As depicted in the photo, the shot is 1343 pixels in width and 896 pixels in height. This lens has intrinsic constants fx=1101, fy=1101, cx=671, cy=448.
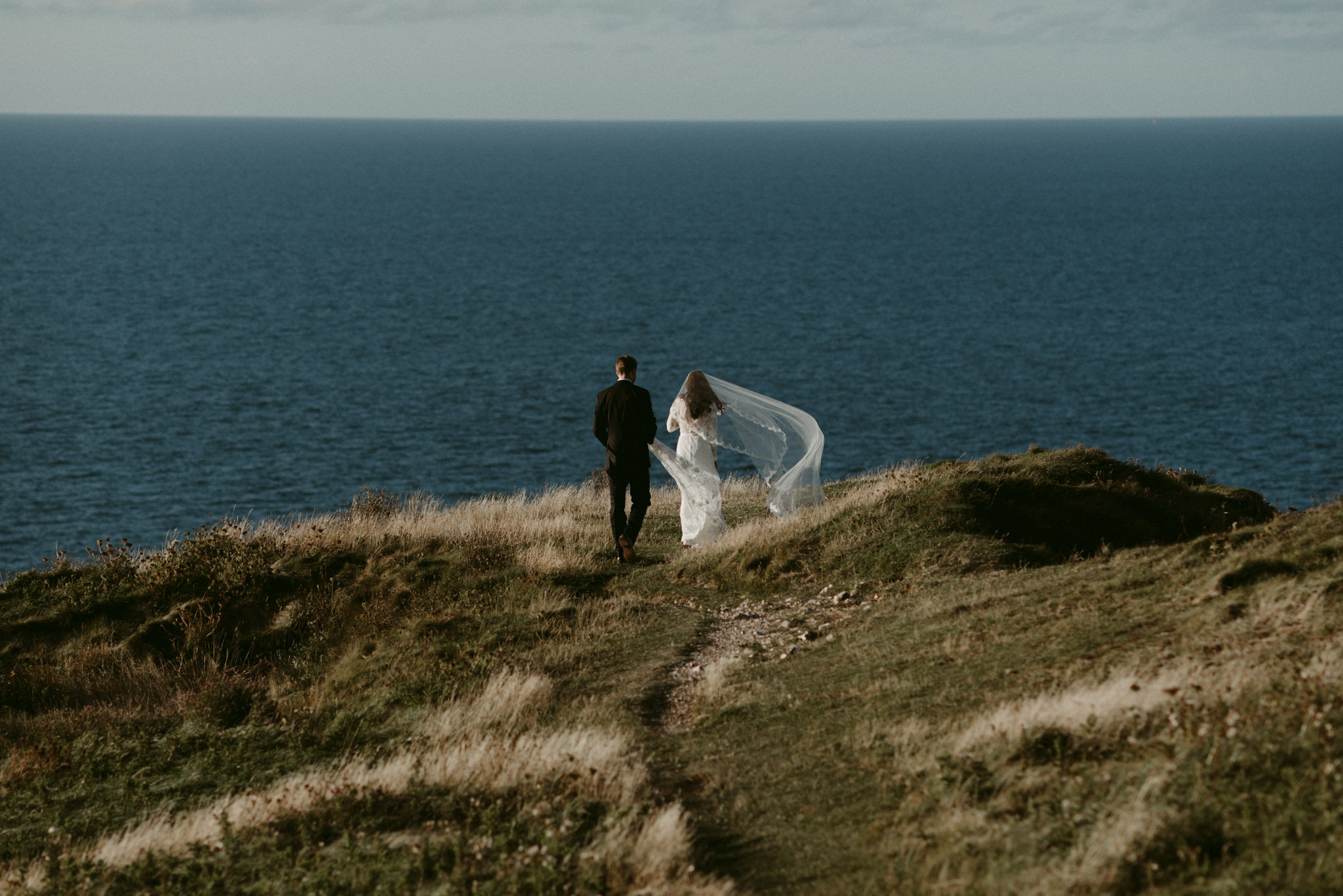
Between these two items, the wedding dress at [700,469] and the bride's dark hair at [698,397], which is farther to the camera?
the wedding dress at [700,469]

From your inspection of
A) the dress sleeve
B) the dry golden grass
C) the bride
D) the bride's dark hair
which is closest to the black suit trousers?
the bride

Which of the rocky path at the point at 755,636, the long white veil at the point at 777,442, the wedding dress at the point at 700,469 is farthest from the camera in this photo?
the long white veil at the point at 777,442

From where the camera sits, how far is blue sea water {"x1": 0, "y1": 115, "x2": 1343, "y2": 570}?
44.5 metres

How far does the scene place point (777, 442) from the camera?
17.2 meters

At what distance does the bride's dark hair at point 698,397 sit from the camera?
16.2 metres

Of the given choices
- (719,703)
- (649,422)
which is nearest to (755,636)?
(719,703)

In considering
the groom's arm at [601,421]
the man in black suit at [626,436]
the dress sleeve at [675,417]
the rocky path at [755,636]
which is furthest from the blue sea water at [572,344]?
the rocky path at [755,636]

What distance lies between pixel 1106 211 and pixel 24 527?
13794cm

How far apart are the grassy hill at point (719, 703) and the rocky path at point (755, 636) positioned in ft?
0.18

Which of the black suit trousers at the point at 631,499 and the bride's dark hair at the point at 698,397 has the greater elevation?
the bride's dark hair at the point at 698,397

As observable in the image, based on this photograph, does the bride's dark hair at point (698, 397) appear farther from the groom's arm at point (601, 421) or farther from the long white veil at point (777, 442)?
the groom's arm at point (601, 421)

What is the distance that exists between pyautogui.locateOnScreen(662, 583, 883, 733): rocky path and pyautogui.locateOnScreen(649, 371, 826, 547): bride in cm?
306

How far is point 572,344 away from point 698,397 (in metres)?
51.5

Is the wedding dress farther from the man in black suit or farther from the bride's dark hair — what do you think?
the man in black suit
